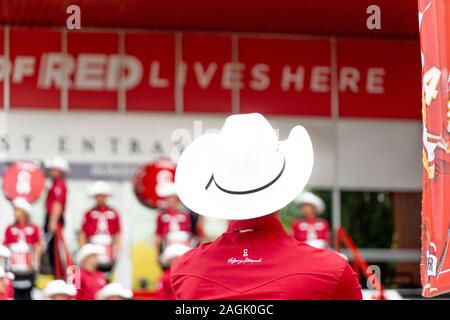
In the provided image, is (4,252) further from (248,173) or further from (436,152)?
(248,173)

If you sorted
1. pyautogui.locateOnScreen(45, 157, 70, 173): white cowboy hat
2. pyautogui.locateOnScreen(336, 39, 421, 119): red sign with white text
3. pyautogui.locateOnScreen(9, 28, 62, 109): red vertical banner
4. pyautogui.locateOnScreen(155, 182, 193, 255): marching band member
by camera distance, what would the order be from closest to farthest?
pyautogui.locateOnScreen(155, 182, 193, 255): marching band member, pyautogui.locateOnScreen(45, 157, 70, 173): white cowboy hat, pyautogui.locateOnScreen(9, 28, 62, 109): red vertical banner, pyautogui.locateOnScreen(336, 39, 421, 119): red sign with white text

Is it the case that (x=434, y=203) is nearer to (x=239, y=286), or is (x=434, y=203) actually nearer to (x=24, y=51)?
(x=239, y=286)

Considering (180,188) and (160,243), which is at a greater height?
(180,188)

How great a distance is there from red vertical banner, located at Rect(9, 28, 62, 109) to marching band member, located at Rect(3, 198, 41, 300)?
305 centimetres

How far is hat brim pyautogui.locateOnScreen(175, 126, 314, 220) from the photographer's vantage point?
10.7 ft

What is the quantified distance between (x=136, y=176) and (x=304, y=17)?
135 inches

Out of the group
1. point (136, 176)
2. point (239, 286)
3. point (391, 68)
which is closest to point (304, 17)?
point (391, 68)

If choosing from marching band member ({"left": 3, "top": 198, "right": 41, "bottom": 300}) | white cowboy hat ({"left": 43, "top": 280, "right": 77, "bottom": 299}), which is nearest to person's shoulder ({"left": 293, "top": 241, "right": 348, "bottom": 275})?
white cowboy hat ({"left": 43, "top": 280, "right": 77, "bottom": 299})

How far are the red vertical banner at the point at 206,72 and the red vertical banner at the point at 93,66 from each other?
3.54ft

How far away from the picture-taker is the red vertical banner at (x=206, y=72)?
1744 centimetres

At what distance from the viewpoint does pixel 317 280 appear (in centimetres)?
308

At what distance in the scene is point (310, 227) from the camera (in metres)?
15.1

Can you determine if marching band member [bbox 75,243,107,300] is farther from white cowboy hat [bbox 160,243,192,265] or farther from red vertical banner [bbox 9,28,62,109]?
red vertical banner [bbox 9,28,62,109]

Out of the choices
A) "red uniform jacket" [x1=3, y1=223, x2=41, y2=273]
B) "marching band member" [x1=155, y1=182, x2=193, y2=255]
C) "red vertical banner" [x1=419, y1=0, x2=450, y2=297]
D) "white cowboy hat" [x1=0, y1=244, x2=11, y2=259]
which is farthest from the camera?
"marching band member" [x1=155, y1=182, x2=193, y2=255]
